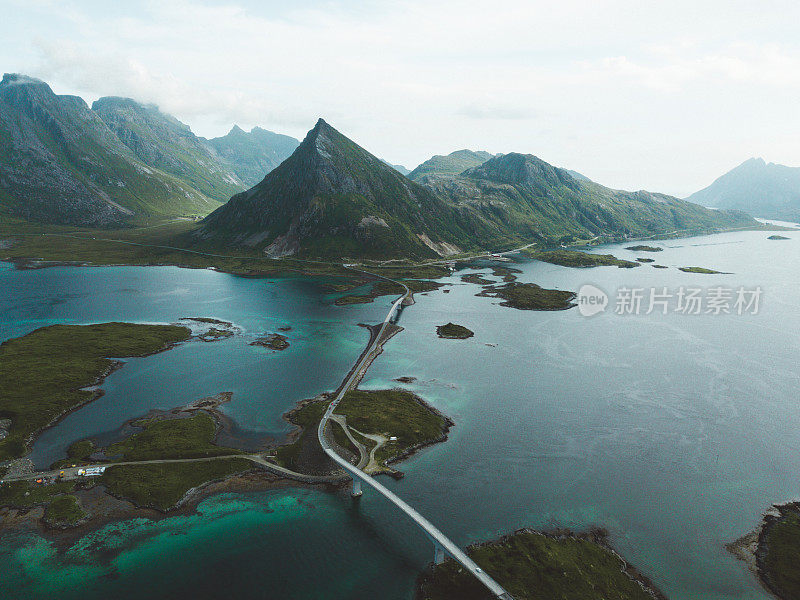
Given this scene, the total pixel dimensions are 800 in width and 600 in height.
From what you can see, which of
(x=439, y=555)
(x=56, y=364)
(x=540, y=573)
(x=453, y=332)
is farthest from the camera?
(x=453, y=332)

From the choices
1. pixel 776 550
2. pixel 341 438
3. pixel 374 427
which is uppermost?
pixel 374 427

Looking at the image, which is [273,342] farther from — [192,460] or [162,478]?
[162,478]

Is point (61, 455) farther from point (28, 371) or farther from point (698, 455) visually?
point (698, 455)

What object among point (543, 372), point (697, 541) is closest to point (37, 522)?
point (697, 541)

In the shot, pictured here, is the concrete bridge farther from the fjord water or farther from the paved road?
the paved road

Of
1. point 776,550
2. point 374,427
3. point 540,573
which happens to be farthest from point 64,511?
point 776,550

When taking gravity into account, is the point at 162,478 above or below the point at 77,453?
below

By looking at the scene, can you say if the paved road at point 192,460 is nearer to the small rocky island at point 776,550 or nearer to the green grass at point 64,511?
the green grass at point 64,511

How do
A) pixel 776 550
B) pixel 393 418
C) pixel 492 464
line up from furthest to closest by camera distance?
pixel 393 418, pixel 492 464, pixel 776 550
